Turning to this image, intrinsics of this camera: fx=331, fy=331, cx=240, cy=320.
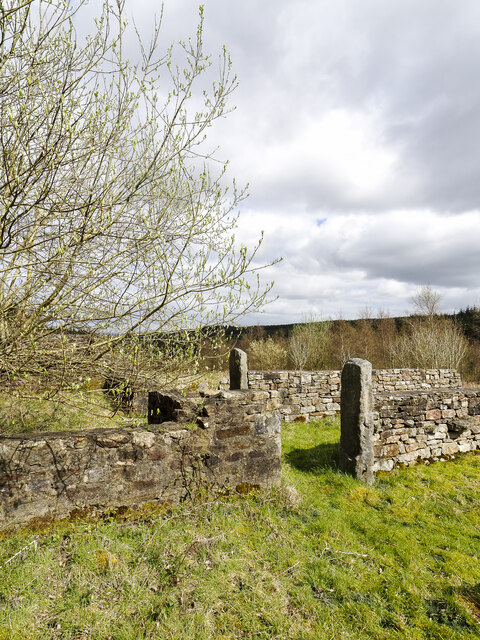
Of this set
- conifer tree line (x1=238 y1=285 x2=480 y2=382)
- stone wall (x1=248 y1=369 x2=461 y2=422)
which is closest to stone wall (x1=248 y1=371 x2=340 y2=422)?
stone wall (x1=248 y1=369 x2=461 y2=422)

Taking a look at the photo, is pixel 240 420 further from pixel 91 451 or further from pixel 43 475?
pixel 43 475

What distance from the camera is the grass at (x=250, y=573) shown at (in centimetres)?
281

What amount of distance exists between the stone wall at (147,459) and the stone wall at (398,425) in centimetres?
169

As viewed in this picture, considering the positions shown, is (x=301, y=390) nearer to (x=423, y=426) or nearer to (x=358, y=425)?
(x=423, y=426)

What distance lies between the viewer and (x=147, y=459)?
13.6ft

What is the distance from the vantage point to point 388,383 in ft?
44.6

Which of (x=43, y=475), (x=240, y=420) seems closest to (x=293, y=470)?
(x=240, y=420)

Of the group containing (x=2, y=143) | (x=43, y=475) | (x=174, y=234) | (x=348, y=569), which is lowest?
(x=348, y=569)

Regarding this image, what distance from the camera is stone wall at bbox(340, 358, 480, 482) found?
5883 mm

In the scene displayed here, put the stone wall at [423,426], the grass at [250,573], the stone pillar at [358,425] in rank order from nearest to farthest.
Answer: the grass at [250,573] < the stone pillar at [358,425] < the stone wall at [423,426]

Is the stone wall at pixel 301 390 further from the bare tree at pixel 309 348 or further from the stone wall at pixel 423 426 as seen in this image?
the bare tree at pixel 309 348

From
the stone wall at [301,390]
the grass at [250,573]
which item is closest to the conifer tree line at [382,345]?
the stone wall at [301,390]

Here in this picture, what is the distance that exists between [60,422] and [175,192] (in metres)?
5.76

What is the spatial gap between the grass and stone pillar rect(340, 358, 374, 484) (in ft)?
2.86
